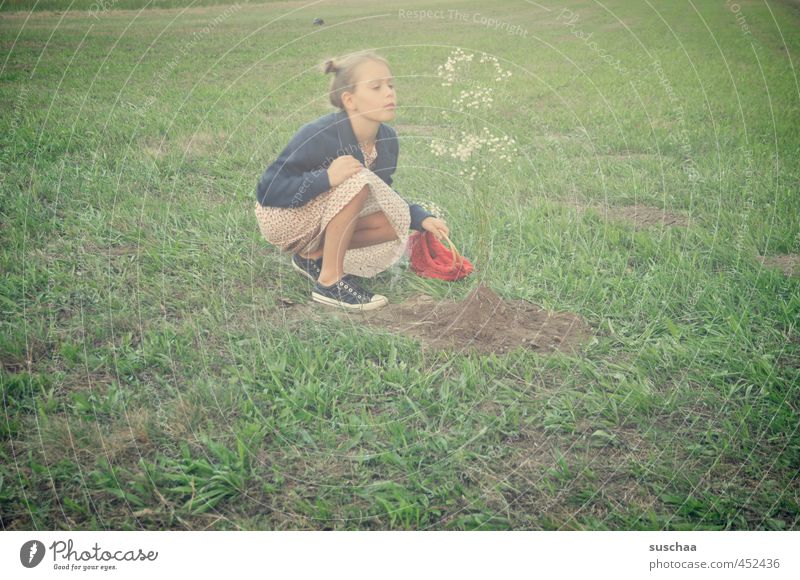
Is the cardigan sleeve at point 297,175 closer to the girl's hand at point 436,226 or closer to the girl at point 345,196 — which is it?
the girl at point 345,196

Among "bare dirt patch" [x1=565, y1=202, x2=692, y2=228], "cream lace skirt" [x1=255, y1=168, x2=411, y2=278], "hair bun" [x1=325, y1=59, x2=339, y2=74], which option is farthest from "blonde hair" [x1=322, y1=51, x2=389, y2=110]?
"bare dirt patch" [x1=565, y1=202, x2=692, y2=228]

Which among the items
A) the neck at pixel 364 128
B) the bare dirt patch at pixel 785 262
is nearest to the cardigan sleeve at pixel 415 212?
the neck at pixel 364 128

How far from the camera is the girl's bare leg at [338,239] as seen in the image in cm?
217

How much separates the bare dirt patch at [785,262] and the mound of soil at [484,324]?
2.46ft

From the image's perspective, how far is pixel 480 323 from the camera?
2.04 metres

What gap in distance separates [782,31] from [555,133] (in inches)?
44.5

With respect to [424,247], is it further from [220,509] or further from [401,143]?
[220,509]

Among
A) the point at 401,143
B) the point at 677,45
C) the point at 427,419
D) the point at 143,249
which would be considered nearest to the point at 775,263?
the point at 677,45

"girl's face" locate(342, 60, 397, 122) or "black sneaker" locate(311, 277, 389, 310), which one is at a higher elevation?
"girl's face" locate(342, 60, 397, 122)

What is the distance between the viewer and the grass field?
159 cm

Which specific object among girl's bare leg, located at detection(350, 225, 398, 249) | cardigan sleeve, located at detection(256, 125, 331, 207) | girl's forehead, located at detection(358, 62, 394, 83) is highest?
girl's forehead, located at detection(358, 62, 394, 83)

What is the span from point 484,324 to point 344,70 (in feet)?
2.87

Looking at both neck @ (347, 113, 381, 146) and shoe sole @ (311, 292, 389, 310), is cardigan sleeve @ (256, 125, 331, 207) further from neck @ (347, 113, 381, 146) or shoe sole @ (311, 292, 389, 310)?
shoe sole @ (311, 292, 389, 310)

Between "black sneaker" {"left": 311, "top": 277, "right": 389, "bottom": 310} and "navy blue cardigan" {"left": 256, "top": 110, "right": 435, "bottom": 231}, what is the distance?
0.29m
